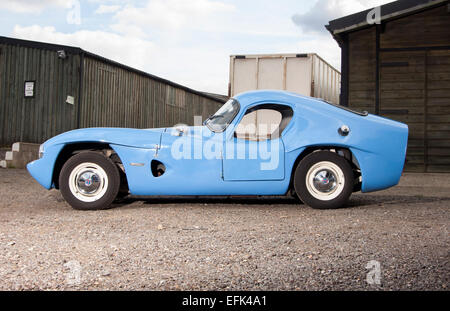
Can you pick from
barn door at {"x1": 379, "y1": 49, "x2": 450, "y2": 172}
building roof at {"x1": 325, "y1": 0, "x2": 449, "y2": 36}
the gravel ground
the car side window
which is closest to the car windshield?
the car side window

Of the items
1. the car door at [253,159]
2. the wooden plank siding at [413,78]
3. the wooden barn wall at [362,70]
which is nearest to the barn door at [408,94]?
the wooden plank siding at [413,78]

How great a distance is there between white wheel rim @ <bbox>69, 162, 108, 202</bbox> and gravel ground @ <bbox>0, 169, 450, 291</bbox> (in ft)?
0.75

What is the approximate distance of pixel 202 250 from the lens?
340cm

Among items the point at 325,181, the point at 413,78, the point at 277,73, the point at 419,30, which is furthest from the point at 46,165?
the point at 419,30

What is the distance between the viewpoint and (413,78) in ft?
41.0

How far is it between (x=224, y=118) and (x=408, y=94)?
28.2 ft

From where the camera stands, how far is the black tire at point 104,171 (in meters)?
5.29

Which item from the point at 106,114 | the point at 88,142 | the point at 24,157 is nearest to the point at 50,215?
the point at 88,142

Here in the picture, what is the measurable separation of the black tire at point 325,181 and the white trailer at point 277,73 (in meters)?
7.00

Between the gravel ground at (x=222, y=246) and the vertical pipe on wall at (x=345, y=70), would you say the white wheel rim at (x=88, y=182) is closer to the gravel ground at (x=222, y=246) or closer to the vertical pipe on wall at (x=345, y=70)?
the gravel ground at (x=222, y=246)

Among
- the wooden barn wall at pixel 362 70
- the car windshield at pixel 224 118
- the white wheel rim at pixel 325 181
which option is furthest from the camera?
the wooden barn wall at pixel 362 70

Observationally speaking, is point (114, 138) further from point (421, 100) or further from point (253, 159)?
point (421, 100)

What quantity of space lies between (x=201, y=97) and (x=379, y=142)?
24.7 metres

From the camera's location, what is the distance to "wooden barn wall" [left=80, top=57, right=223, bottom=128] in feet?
60.2
